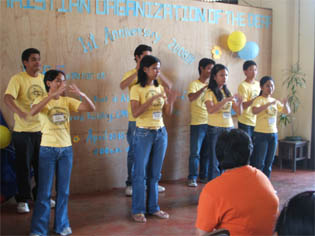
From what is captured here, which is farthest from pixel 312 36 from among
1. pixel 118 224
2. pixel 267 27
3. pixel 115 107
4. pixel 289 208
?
pixel 289 208

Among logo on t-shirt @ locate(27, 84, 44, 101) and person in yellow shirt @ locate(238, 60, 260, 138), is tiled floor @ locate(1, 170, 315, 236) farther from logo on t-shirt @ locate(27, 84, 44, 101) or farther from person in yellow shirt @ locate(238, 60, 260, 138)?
logo on t-shirt @ locate(27, 84, 44, 101)

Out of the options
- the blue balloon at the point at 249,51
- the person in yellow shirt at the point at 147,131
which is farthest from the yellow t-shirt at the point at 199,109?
the person in yellow shirt at the point at 147,131

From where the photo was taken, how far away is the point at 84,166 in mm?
4781

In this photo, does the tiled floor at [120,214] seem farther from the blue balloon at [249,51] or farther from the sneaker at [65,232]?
the blue balloon at [249,51]

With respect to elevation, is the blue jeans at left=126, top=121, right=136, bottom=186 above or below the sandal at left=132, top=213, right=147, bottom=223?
above

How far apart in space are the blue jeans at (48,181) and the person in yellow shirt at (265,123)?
92.0 inches

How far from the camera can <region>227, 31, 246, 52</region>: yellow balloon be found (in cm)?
555

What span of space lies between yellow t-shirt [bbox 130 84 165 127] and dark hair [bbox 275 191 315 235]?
2.42m

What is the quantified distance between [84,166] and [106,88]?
3.17ft

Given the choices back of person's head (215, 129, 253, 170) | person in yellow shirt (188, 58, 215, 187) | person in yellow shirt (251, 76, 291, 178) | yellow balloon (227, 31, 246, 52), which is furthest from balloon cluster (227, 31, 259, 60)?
back of person's head (215, 129, 253, 170)

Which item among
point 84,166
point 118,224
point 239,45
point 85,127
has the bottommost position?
point 118,224

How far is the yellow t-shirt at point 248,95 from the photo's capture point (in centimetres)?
500

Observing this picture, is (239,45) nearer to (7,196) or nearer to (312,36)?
(312,36)

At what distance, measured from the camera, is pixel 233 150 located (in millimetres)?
2000
